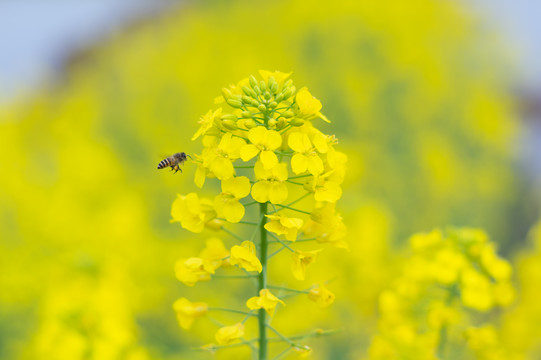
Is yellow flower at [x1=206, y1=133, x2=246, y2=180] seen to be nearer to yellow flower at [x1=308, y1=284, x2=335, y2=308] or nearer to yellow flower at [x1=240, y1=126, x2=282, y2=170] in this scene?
yellow flower at [x1=240, y1=126, x2=282, y2=170]

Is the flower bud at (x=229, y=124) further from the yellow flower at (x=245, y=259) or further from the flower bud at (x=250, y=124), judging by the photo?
the yellow flower at (x=245, y=259)

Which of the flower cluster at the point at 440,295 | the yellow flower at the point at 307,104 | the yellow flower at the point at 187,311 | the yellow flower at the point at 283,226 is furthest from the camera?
the flower cluster at the point at 440,295

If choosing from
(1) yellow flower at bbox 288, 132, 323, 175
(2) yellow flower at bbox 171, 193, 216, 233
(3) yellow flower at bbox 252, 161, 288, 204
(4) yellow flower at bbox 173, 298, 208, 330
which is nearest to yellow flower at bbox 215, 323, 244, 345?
(4) yellow flower at bbox 173, 298, 208, 330

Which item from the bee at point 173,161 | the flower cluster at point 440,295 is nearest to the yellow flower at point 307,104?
the bee at point 173,161

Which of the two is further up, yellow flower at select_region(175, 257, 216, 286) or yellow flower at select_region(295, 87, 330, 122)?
yellow flower at select_region(295, 87, 330, 122)

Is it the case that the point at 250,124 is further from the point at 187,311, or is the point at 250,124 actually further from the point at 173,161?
the point at 173,161

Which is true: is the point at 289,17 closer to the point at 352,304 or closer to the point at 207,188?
the point at 207,188
